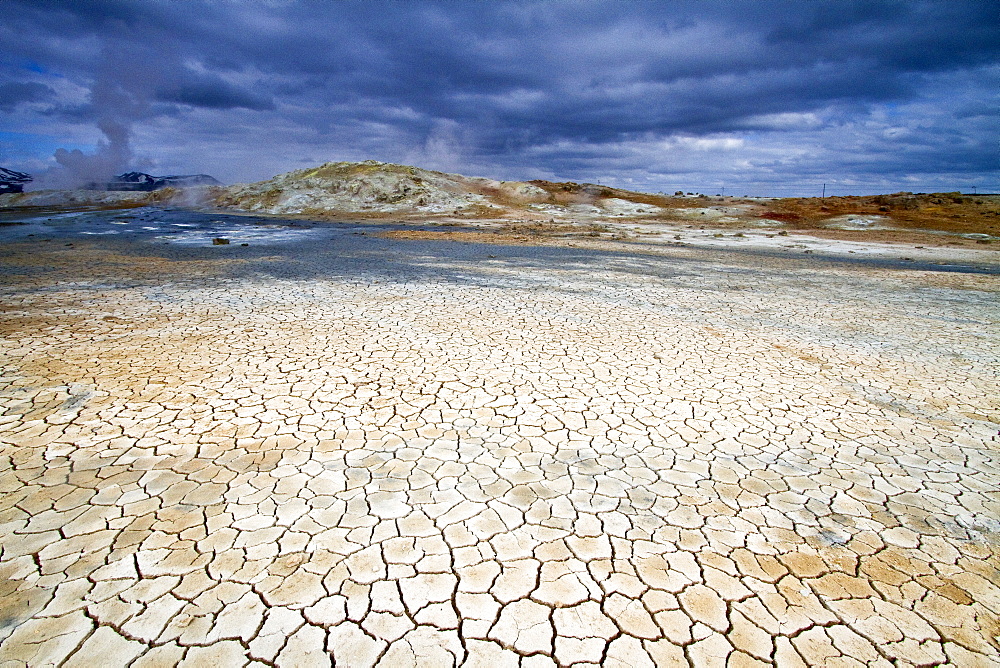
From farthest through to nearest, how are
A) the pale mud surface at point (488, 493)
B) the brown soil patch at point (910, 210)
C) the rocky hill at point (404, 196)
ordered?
the rocky hill at point (404, 196)
the brown soil patch at point (910, 210)
the pale mud surface at point (488, 493)

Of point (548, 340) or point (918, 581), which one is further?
point (548, 340)

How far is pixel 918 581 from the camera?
9.87 ft

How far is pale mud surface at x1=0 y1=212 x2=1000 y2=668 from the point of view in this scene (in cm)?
261

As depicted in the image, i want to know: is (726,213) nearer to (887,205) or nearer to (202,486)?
(887,205)

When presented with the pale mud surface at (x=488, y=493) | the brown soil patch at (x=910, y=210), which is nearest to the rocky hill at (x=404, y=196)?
the brown soil patch at (x=910, y=210)

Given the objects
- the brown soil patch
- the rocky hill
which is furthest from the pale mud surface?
the rocky hill

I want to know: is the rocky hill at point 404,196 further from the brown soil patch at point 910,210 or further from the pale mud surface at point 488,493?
the pale mud surface at point 488,493

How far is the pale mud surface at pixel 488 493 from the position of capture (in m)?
2.61

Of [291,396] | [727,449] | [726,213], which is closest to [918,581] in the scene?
[727,449]

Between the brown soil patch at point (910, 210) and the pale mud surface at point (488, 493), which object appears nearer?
the pale mud surface at point (488, 493)

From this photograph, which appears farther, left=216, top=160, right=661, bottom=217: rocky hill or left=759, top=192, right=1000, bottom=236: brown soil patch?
left=216, top=160, right=661, bottom=217: rocky hill

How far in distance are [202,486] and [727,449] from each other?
4.46 meters

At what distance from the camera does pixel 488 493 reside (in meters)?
3.81

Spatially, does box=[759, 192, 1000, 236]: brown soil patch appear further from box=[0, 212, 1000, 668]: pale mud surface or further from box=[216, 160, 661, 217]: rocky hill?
box=[0, 212, 1000, 668]: pale mud surface
